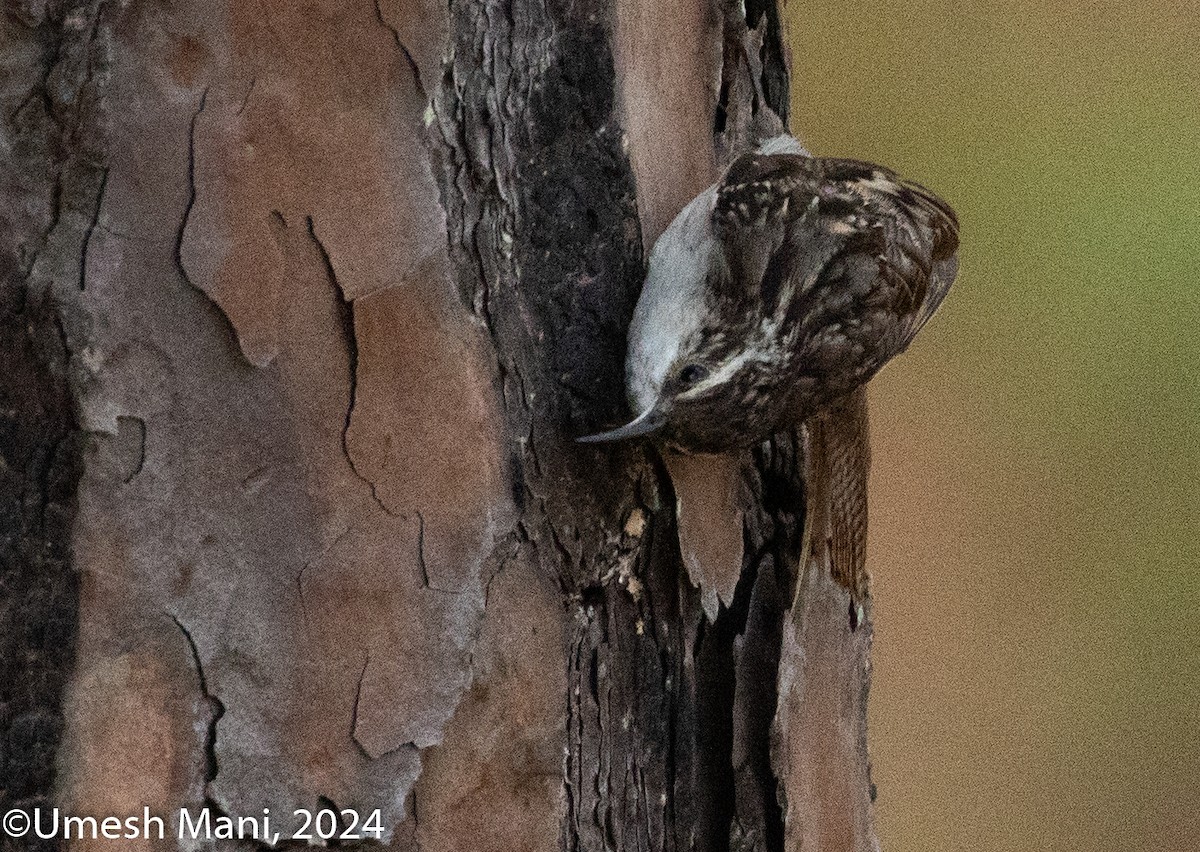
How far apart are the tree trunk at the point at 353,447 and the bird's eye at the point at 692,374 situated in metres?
0.07

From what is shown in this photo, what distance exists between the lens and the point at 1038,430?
9.00 ft

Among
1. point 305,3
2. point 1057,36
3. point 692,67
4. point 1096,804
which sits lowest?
point 1096,804

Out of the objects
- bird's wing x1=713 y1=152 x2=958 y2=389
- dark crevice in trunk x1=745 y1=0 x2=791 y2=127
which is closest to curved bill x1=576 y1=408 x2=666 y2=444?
bird's wing x1=713 y1=152 x2=958 y2=389

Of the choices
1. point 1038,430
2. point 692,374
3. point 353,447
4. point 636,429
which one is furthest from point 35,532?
point 1038,430

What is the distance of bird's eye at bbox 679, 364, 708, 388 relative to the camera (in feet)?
4.38

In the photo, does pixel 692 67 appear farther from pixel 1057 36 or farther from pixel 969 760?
pixel 969 760

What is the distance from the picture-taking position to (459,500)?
3.79 feet

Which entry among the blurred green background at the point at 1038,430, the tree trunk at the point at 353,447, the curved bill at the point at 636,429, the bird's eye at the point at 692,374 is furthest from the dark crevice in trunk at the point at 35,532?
the blurred green background at the point at 1038,430

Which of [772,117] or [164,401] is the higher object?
[772,117]

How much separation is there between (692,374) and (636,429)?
13 cm

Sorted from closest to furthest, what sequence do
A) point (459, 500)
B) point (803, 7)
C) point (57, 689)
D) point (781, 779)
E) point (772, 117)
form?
point (57, 689) → point (459, 500) → point (781, 779) → point (772, 117) → point (803, 7)

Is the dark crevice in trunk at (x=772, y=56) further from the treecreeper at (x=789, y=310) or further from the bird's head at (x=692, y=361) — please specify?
the bird's head at (x=692, y=361)

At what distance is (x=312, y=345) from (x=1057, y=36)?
7.00 feet

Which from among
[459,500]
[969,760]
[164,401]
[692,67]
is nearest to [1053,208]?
[969,760]
